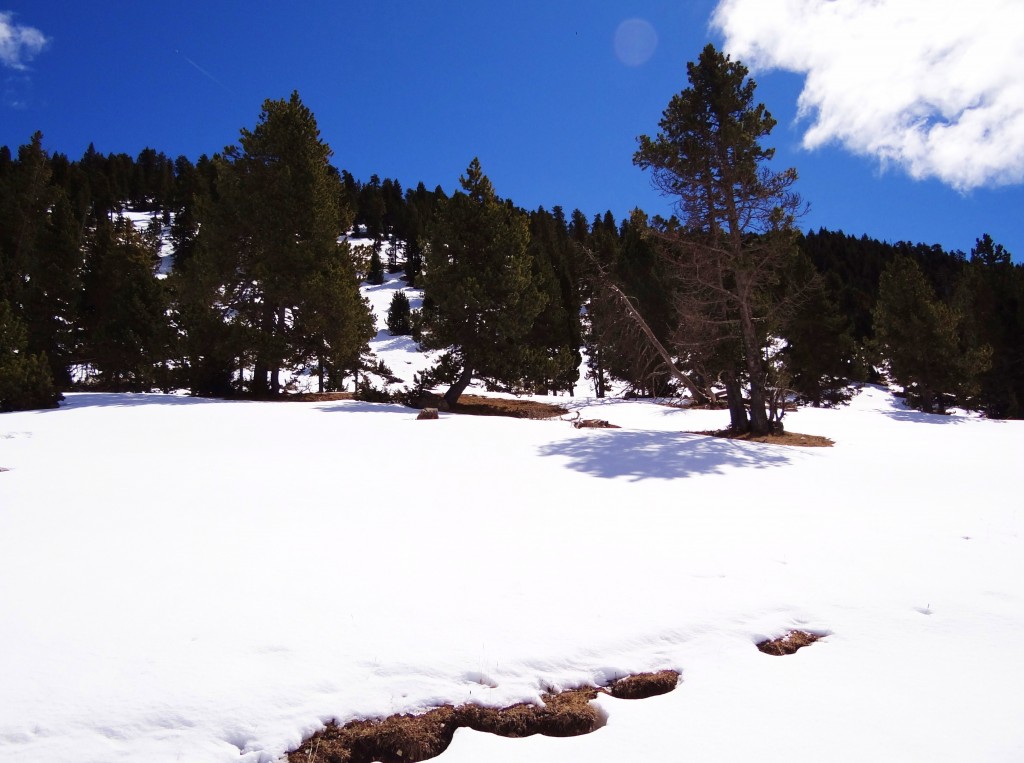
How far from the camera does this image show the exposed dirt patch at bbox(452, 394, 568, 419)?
16.5 metres

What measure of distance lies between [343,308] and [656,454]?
11612 mm

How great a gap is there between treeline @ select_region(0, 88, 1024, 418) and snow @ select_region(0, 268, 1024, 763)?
7.88m

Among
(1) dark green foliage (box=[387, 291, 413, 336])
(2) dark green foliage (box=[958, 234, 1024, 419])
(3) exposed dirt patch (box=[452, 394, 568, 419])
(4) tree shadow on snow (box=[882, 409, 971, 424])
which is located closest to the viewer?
(3) exposed dirt patch (box=[452, 394, 568, 419])

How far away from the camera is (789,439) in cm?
1293

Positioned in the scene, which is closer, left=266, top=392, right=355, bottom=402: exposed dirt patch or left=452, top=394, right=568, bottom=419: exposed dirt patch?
left=452, top=394, right=568, bottom=419: exposed dirt patch

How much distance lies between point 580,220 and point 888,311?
181 ft

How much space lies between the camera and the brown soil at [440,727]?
2.58 m

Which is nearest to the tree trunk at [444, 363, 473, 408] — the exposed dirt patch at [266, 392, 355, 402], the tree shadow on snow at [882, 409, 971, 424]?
the exposed dirt patch at [266, 392, 355, 402]

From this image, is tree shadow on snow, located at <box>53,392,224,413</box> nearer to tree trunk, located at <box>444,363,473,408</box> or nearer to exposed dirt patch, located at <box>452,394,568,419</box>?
tree trunk, located at <box>444,363,473,408</box>

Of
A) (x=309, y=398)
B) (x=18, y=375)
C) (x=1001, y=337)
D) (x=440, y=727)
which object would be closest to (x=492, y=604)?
(x=440, y=727)

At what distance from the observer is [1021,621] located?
3.89 m

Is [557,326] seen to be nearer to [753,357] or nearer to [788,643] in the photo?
[753,357]

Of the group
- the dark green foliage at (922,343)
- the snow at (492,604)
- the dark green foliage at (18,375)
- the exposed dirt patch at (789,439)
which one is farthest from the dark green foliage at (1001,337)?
the dark green foliage at (18,375)

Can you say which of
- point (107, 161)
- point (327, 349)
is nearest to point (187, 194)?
point (107, 161)
